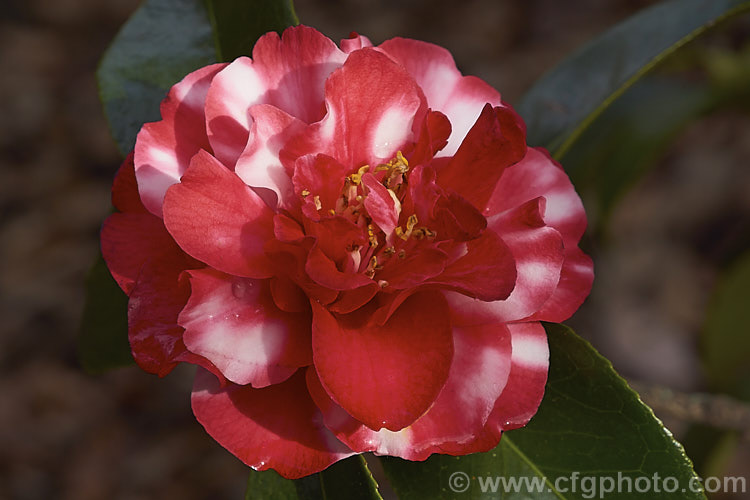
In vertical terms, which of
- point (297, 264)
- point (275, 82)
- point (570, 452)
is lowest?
point (570, 452)

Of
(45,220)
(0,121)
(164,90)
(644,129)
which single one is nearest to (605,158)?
(644,129)

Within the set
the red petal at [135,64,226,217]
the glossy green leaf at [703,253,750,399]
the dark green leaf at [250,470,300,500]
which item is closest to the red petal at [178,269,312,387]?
the red petal at [135,64,226,217]

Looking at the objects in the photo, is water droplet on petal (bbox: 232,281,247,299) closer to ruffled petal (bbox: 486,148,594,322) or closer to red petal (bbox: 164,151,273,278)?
red petal (bbox: 164,151,273,278)

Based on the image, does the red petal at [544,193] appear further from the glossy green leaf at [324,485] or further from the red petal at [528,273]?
the glossy green leaf at [324,485]

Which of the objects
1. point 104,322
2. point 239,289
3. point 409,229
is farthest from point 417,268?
point 104,322

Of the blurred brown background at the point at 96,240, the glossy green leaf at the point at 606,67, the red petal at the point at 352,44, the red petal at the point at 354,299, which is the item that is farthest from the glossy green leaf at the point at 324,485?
the blurred brown background at the point at 96,240

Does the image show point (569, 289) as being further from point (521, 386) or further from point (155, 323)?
point (155, 323)
